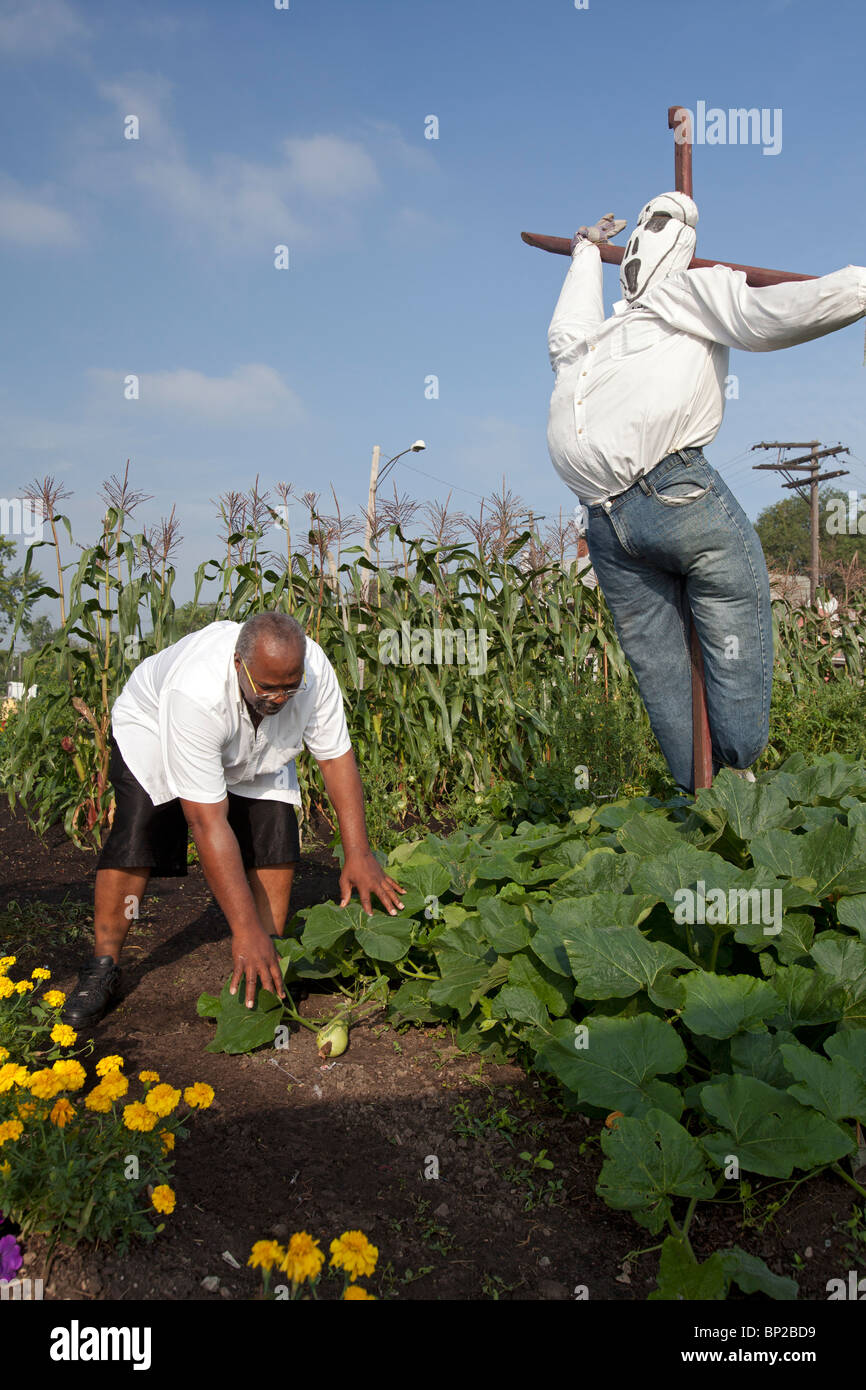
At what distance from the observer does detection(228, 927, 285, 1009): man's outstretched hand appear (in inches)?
95.7

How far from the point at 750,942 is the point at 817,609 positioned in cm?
709

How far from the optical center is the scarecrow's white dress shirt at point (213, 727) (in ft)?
8.39

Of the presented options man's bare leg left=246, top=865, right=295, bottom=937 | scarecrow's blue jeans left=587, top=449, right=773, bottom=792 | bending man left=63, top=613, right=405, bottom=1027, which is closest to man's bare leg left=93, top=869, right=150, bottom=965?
bending man left=63, top=613, right=405, bottom=1027

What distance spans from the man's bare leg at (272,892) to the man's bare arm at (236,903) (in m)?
0.69

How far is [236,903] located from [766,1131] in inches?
54.3

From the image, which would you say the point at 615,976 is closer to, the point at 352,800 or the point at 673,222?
the point at 352,800

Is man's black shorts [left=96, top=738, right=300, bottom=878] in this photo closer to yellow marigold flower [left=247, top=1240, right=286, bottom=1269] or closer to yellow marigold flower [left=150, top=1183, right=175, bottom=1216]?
yellow marigold flower [left=150, top=1183, right=175, bottom=1216]

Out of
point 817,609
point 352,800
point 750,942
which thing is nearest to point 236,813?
point 352,800

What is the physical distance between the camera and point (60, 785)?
16.0ft

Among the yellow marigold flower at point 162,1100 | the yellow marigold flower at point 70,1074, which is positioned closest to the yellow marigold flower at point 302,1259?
the yellow marigold flower at point 162,1100

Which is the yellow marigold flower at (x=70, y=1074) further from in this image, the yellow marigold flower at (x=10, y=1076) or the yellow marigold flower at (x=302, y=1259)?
the yellow marigold flower at (x=302, y=1259)

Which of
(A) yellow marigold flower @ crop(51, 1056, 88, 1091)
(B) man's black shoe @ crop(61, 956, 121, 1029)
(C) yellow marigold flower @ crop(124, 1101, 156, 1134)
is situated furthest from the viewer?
(B) man's black shoe @ crop(61, 956, 121, 1029)

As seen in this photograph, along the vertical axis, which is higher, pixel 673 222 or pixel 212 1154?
pixel 673 222

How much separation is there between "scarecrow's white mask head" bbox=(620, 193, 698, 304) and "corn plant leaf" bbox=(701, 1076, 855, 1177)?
7.67 feet
